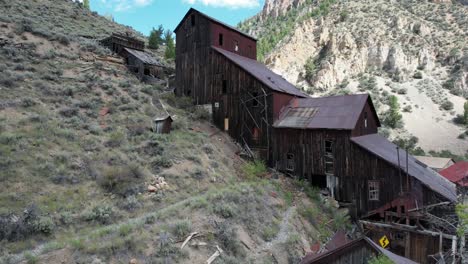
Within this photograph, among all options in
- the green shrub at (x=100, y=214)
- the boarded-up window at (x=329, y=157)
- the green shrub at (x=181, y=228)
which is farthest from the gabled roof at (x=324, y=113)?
the green shrub at (x=100, y=214)

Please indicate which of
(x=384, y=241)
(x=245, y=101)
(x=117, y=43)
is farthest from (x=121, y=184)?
(x=117, y=43)

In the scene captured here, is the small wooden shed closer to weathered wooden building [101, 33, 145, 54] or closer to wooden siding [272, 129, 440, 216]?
wooden siding [272, 129, 440, 216]

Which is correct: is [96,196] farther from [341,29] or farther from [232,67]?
[341,29]

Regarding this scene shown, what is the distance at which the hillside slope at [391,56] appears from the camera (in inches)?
2090

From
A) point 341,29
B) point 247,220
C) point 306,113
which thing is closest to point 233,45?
point 306,113

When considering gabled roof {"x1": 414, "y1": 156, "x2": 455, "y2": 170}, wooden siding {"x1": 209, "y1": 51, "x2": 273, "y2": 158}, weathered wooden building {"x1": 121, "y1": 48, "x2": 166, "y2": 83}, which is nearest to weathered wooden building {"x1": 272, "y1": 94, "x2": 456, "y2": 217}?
wooden siding {"x1": 209, "y1": 51, "x2": 273, "y2": 158}

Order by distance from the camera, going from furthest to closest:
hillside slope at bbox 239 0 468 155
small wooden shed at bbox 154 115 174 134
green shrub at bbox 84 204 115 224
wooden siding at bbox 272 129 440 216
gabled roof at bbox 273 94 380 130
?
hillside slope at bbox 239 0 468 155
small wooden shed at bbox 154 115 174 134
gabled roof at bbox 273 94 380 130
wooden siding at bbox 272 129 440 216
green shrub at bbox 84 204 115 224

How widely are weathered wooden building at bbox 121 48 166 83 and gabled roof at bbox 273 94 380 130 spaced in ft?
54.0

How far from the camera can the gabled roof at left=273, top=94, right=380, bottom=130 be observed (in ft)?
65.5

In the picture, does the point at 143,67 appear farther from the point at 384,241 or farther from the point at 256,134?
the point at 384,241

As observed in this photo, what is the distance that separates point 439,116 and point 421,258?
4499 cm

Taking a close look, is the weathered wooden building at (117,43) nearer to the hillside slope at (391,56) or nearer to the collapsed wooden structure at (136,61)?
the collapsed wooden structure at (136,61)

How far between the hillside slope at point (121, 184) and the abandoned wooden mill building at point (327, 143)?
5.22 ft

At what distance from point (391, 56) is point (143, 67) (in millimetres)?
52973
